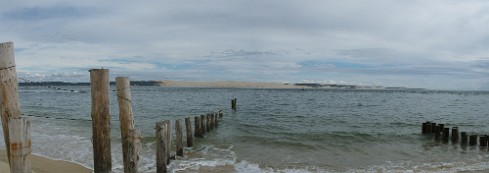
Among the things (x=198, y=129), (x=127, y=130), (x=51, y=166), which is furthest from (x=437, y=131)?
(x=51, y=166)

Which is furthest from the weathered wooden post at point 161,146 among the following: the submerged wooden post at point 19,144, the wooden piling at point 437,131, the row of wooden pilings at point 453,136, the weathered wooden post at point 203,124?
the wooden piling at point 437,131

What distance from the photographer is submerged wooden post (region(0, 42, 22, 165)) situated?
6906 mm

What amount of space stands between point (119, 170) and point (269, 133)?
38.1 feet

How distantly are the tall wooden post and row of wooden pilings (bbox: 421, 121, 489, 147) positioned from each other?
1609 cm

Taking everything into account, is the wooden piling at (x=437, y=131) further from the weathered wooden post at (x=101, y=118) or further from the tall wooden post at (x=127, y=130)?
the weathered wooden post at (x=101, y=118)

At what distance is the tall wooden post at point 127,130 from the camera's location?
29.9ft

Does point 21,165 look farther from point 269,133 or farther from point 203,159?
point 269,133

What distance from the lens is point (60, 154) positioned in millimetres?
13875

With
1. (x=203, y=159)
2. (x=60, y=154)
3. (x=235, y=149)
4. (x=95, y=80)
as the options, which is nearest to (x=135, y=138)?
(x=95, y=80)

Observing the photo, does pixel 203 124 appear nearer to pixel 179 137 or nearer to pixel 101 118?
pixel 179 137

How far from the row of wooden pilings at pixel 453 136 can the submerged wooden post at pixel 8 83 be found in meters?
18.7

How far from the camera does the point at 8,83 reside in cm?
707

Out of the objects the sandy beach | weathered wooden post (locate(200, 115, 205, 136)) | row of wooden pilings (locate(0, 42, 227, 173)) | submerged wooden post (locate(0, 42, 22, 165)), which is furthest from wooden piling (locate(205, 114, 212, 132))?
submerged wooden post (locate(0, 42, 22, 165))

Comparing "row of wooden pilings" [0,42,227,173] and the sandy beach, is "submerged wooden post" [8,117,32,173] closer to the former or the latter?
"row of wooden pilings" [0,42,227,173]
